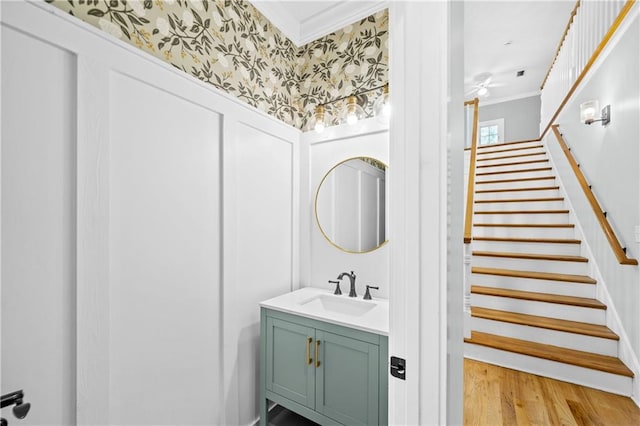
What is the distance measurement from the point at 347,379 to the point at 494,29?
4345 mm

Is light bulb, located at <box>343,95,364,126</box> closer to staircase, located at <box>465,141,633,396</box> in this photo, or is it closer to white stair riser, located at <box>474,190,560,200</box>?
staircase, located at <box>465,141,633,396</box>

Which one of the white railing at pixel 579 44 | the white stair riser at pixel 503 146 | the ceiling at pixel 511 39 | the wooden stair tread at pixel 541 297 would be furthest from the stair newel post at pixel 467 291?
the white stair riser at pixel 503 146

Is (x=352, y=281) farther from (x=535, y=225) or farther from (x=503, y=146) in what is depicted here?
(x=503, y=146)

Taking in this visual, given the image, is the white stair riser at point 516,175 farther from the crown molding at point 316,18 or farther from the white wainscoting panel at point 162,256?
the white wainscoting panel at point 162,256

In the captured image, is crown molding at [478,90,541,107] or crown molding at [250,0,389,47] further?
crown molding at [478,90,541,107]

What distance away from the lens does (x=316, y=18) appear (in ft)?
6.77

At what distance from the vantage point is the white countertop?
1446 millimetres

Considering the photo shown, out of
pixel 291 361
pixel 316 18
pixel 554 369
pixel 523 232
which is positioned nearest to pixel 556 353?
pixel 554 369

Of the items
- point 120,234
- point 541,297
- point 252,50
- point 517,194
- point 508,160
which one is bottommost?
point 541,297

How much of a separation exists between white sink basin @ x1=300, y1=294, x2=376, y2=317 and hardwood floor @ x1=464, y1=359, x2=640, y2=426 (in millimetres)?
867

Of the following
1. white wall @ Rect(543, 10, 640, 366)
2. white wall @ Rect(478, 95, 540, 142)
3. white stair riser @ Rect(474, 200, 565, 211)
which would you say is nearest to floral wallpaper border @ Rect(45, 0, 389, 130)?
white wall @ Rect(543, 10, 640, 366)

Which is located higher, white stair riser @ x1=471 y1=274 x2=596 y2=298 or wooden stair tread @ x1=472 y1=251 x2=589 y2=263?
wooden stair tread @ x1=472 y1=251 x2=589 y2=263

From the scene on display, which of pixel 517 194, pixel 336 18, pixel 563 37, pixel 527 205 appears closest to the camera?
pixel 336 18

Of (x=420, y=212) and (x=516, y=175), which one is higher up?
(x=516, y=175)
